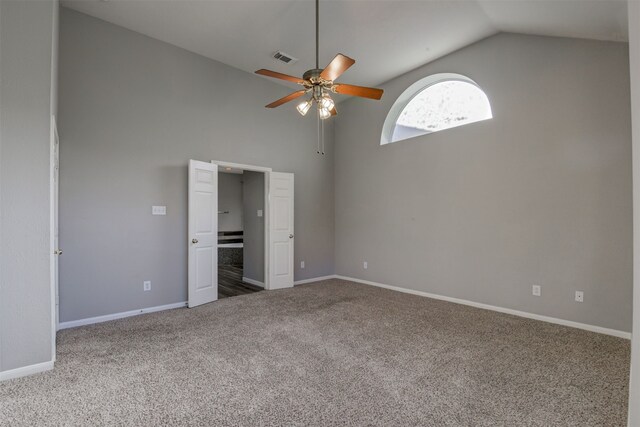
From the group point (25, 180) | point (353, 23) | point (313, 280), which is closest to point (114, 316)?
point (25, 180)

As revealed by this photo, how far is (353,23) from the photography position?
376 cm

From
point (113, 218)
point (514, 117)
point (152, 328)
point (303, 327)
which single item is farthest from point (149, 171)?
point (514, 117)

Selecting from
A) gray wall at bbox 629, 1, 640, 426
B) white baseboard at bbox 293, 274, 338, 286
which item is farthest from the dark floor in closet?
gray wall at bbox 629, 1, 640, 426

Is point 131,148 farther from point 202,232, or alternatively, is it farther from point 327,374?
point 327,374

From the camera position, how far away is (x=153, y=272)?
4133 millimetres

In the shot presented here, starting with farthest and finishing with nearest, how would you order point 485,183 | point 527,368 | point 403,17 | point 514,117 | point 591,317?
point 485,183 < point 514,117 < point 403,17 < point 591,317 < point 527,368

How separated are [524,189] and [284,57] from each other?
12.3 ft

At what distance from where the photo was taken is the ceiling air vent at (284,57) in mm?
4488

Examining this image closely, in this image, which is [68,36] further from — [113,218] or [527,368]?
[527,368]

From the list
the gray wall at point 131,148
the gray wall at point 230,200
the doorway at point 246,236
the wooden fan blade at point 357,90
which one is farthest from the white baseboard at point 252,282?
the wooden fan blade at point 357,90

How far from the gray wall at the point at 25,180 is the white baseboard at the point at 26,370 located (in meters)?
0.04

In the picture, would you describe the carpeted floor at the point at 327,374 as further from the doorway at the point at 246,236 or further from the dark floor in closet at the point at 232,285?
the dark floor in closet at the point at 232,285

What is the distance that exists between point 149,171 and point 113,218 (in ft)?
2.45

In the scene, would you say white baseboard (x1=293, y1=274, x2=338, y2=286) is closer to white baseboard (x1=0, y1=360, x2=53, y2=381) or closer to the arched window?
the arched window
